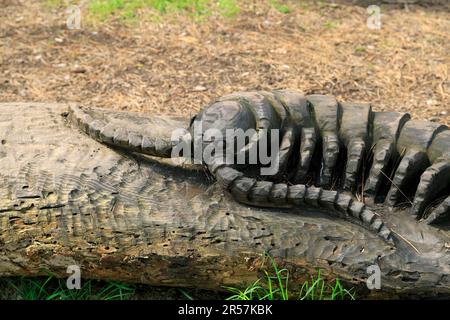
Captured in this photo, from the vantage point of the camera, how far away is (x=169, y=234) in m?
2.69

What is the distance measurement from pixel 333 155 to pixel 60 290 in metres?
1.51

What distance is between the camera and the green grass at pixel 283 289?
269 cm

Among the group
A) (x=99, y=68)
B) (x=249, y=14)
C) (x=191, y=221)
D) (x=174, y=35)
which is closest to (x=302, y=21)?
(x=249, y=14)

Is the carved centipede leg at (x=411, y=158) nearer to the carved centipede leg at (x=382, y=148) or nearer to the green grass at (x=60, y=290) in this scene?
the carved centipede leg at (x=382, y=148)

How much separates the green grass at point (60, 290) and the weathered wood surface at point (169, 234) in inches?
6.3

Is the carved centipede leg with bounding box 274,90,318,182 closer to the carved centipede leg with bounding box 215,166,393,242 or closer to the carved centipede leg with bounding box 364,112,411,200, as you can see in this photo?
the carved centipede leg with bounding box 215,166,393,242

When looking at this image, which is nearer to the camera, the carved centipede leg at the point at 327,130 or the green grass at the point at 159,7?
the carved centipede leg at the point at 327,130

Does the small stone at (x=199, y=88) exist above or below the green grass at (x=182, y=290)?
above

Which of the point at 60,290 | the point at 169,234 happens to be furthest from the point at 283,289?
the point at 60,290

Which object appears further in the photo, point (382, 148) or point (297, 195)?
point (382, 148)

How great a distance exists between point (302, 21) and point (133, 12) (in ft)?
5.42

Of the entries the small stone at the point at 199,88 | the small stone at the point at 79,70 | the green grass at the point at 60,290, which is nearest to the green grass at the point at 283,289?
the green grass at the point at 60,290

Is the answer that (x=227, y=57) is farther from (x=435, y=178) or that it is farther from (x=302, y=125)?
(x=435, y=178)

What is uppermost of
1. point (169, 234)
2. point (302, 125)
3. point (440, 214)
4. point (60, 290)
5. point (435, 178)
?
point (302, 125)
